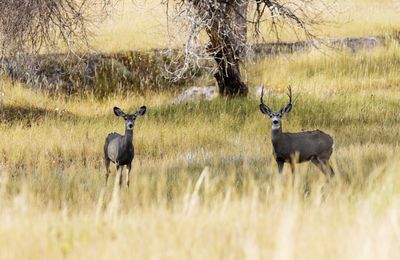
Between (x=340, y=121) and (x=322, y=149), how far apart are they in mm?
7031

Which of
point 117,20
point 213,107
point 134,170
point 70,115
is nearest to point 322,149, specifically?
point 134,170

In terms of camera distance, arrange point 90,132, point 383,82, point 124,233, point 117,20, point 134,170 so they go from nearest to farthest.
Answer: point 124,233 < point 134,170 < point 90,132 < point 383,82 < point 117,20

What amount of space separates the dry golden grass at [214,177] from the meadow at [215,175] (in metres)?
0.02

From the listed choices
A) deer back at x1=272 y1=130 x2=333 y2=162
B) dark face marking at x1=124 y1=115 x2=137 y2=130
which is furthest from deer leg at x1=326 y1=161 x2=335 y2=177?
dark face marking at x1=124 y1=115 x2=137 y2=130

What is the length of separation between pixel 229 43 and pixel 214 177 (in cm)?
926

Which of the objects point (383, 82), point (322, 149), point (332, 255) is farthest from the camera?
point (383, 82)

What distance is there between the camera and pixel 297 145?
31.1 ft

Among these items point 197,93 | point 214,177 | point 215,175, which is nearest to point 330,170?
point 215,175

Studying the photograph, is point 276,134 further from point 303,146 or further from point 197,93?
point 197,93

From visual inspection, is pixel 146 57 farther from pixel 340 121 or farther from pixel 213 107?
pixel 340 121

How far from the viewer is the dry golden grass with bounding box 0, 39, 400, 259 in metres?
4.62

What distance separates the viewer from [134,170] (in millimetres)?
11250

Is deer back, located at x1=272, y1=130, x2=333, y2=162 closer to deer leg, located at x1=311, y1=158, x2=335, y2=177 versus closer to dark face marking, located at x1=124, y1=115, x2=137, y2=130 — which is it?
deer leg, located at x1=311, y1=158, x2=335, y2=177

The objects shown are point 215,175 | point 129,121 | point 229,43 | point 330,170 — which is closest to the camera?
point 215,175
